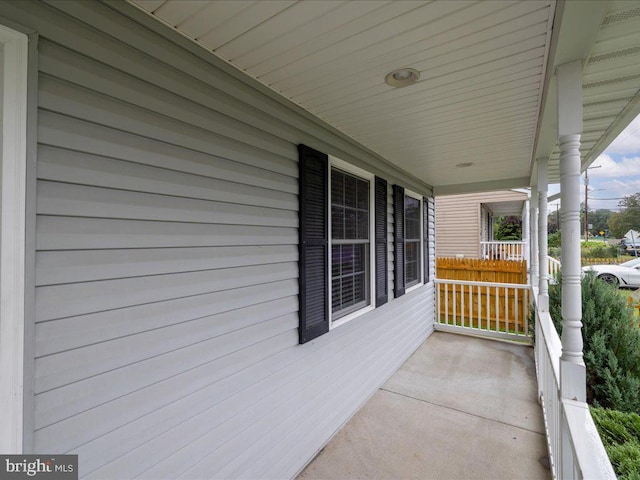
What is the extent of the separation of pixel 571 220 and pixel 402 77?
1.25m

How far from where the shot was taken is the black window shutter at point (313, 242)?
7.71ft

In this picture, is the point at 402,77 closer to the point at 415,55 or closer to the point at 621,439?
the point at 415,55

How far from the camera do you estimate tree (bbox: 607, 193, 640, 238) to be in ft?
32.8

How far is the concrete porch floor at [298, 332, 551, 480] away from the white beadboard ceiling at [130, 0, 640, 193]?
2.73 meters

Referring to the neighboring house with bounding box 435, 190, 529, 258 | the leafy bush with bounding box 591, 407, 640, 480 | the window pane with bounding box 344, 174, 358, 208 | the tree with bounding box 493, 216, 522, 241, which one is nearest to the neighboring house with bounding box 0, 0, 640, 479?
the window pane with bounding box 344, 174, 358, 208

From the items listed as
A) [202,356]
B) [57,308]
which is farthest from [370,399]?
[57,308]

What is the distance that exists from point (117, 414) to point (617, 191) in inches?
737

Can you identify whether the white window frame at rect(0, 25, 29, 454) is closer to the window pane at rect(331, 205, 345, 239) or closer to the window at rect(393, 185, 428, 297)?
the window pane at rect(331, 205, 345, 239)

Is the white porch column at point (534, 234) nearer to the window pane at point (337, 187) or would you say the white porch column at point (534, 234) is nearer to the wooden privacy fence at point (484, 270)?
the wooden privacy fence at point (484, 270)

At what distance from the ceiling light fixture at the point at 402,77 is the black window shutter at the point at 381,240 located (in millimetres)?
1624

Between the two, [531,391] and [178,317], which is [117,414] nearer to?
[178,317]

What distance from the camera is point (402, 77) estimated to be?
1.93 m

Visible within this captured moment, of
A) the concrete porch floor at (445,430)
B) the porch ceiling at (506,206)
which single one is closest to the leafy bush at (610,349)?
the concrete porch floor at (445,430)

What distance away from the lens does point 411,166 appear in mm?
4242
